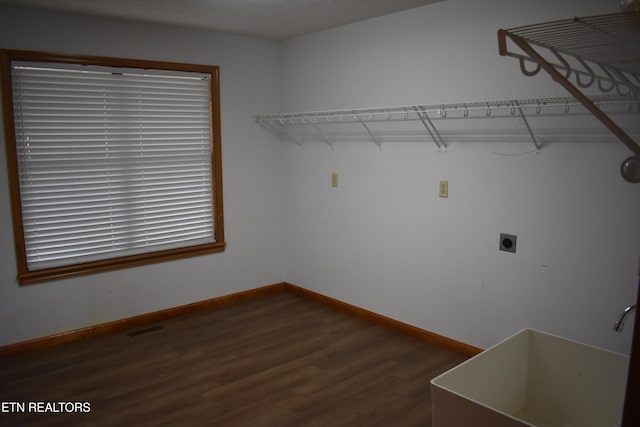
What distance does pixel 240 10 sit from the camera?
3.34m

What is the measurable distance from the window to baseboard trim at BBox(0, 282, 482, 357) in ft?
1.49

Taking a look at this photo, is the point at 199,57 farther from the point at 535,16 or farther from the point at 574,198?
the point at 574,198

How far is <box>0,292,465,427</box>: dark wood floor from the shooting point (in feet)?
8.69

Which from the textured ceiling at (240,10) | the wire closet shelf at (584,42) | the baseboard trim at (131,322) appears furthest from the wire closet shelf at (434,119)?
the baseboard trim at (131,322)

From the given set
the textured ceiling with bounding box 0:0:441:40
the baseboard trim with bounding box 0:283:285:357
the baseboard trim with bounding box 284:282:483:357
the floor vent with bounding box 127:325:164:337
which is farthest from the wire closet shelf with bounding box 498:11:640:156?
the baseboard trim with bounding box 0:283:285:357

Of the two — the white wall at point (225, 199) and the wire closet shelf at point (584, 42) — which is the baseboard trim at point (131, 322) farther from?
the wire closet shelf at point (584, 42)

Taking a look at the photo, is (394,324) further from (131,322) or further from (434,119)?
(131,322)

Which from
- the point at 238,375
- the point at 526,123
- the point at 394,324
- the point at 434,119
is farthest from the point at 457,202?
the point at 238,375

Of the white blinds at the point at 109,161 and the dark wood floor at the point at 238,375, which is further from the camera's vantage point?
the white blinds at the point at 109,161

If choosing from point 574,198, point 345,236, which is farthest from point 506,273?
point 345,236

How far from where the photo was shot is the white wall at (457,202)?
2617 millimetres

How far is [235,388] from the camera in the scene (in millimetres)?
2934

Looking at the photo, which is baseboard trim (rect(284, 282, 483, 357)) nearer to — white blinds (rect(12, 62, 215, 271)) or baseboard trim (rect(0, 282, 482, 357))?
baseboard trim (rect(0, 282, 482, 357))

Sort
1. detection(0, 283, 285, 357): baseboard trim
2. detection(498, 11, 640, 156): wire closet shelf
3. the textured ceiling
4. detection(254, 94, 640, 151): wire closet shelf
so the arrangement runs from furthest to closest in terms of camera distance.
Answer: detection(0, 283, 285, 357): baseboard trim, the textured ceiling, detection(254, 94, 640, 151): wire closet shelf, detection(498, 11, 640, 156): wire closet shelf
